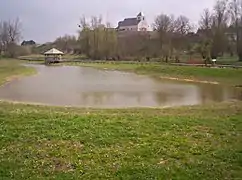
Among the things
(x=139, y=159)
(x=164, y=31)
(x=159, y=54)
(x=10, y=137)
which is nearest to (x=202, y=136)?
(x=139, y=159)

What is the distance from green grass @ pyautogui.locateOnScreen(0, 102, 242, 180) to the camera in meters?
7.00

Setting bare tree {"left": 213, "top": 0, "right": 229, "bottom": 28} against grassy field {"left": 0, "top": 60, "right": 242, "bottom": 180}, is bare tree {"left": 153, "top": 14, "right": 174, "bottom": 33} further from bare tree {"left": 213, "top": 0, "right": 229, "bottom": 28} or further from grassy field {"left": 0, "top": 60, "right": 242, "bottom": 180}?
grassy field {"left": 0, "top": 60, "right": 242, "bottom": 180}

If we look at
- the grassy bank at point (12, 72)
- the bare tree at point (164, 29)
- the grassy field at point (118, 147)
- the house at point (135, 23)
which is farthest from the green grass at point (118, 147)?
the house at point (135, 23)

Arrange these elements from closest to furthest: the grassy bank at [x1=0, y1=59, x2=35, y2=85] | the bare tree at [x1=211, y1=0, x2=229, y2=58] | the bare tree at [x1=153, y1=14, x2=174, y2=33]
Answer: the grassy bank at [x1=0, y1=59, x2=35, y2=85] → the bare tree at [x1=211, y1=0, x2=229, y2=58] → the bare tree at [x1=153, y1=14, x2=174, y2=33]

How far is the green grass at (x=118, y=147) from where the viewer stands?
7004 mm

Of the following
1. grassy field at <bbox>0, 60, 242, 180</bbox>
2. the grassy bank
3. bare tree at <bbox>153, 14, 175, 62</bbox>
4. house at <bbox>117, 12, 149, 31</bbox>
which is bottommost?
grassy field at <bbox>0, 60, 242, 180</bbox>

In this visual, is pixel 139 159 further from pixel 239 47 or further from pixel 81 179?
pixel 239 47

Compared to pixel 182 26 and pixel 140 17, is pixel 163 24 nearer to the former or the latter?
pixel 182 26

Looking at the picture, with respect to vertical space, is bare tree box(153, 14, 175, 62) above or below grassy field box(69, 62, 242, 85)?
above

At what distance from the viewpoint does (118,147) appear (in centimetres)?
850

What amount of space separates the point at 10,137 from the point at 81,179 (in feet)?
10.3

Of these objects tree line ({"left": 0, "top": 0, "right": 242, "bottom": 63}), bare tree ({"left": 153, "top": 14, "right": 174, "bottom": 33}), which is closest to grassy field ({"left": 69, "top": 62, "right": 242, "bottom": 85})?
tree line ({"left": 0, "top": 0, "right": 242, "bottom": 63})

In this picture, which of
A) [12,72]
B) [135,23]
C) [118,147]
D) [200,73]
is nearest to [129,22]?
[135,23]

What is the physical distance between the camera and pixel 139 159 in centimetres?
767
